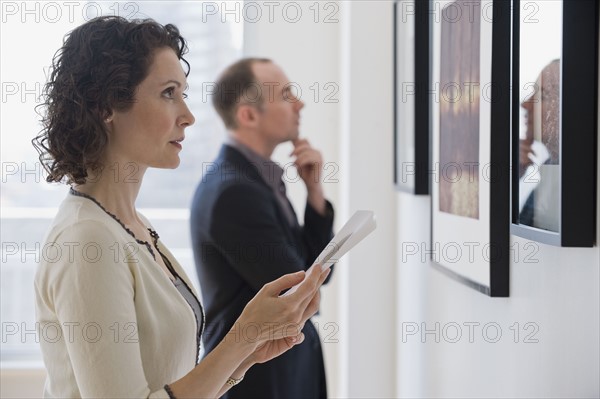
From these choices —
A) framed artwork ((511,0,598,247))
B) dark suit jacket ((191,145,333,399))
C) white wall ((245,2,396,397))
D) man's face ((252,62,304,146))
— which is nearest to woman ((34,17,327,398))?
framed artwork ((511,0,598,247))

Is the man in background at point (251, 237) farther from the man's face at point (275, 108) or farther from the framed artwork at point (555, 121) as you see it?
the framed artwork at point (555, 121)

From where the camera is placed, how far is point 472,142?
143 cm

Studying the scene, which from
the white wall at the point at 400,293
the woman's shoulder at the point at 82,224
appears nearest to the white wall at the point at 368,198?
the white wall at the point at 400,293

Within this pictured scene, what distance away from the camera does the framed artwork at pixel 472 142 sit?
1267mm

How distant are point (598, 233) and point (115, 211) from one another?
0.71 m

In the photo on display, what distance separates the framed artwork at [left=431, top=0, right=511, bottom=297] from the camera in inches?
49.9

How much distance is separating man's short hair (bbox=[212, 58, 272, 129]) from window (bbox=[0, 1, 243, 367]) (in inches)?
26.4

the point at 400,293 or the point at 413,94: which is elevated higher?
the point at 413,94

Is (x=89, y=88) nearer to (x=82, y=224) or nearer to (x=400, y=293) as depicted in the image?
(x=82, y=224)

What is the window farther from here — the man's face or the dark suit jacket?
the dark suit jacket

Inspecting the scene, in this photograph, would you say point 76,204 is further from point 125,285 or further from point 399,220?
point 399,220

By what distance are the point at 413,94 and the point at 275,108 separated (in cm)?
42

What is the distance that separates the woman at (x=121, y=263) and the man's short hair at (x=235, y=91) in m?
0.83

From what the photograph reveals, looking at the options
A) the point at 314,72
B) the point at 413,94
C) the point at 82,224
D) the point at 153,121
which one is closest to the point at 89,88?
the point at 153,121
